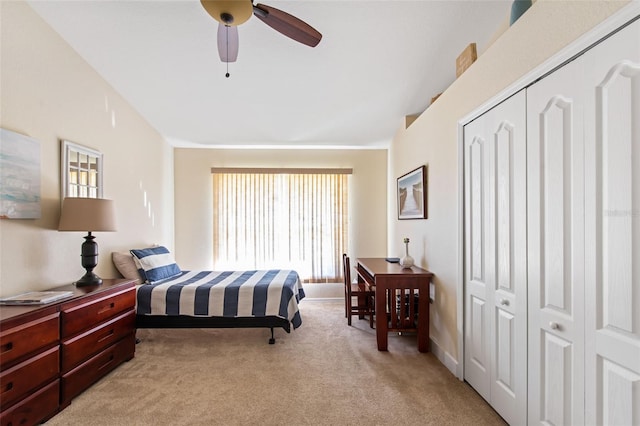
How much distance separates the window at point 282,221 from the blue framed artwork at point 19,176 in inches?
102

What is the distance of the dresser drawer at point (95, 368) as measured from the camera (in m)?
2.00

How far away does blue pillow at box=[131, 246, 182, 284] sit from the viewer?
319cm

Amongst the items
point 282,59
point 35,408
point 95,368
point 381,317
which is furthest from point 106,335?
point 282,59

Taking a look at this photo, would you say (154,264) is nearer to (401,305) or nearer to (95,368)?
(95,368)

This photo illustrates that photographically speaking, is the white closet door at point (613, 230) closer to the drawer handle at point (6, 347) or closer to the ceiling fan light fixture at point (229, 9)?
the ceiling fan light fixture at point (229, 9)

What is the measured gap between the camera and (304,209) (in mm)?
4820

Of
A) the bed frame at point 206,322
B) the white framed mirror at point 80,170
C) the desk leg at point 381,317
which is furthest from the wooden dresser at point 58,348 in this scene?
the desk leg at point 381,317

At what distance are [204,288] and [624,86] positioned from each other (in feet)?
10.8

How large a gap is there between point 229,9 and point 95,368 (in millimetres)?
2727

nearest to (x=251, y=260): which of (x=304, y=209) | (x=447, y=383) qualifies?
(x=304, y=209)

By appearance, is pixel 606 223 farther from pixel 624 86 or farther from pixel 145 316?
pixel 145 316

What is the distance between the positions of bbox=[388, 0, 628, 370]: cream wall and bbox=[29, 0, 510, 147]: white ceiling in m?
0.46

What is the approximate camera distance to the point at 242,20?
1659mm

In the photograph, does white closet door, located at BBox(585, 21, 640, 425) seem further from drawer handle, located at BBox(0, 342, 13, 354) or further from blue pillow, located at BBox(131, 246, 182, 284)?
blue pillow, located at BBox(131, 246, 182, 284)
